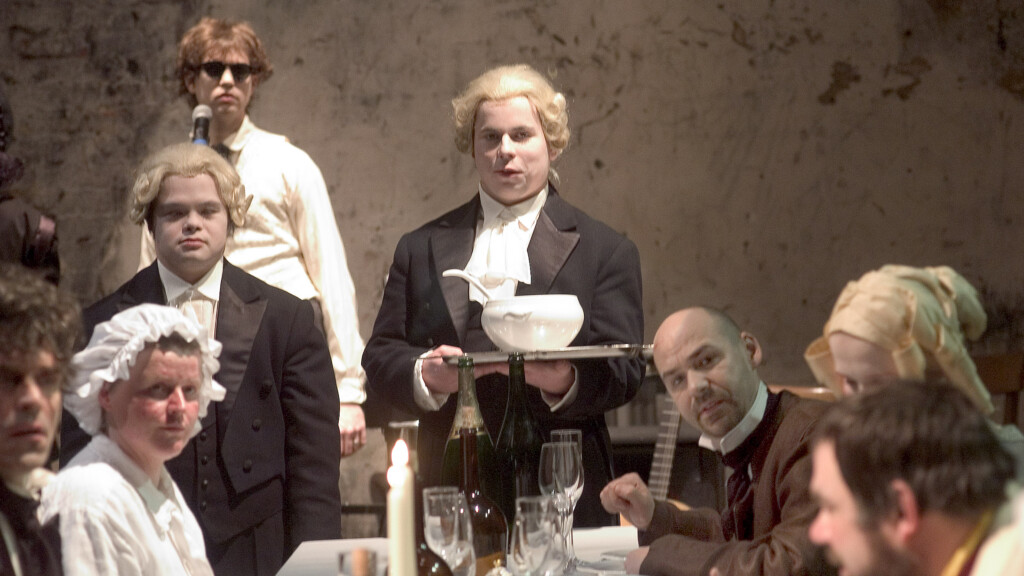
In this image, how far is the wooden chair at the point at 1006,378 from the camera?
441 centimetres

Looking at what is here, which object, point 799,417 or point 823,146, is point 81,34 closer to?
point 823,146

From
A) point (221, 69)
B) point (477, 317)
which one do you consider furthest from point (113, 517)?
point (221, 69)

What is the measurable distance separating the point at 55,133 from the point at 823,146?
3.53m

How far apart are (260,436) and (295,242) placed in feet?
4.91

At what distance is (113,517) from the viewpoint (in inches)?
71.6

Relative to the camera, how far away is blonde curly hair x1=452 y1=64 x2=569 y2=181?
2955 mm

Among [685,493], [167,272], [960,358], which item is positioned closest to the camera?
[960,358]

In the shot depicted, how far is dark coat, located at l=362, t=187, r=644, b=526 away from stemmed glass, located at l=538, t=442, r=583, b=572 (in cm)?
45

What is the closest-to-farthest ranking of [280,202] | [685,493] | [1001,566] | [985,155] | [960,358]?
[1001,566] < [960,358] < [280,202] < [685,493] < [985,155]

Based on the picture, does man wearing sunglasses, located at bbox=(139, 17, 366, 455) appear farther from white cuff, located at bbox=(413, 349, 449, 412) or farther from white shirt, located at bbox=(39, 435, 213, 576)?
white shirt, located at bbox=(39, 435, 213, 576)

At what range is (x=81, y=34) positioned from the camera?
5703mm

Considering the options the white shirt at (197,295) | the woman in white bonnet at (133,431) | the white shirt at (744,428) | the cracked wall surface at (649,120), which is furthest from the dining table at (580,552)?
the cracked wall surface at (649,120)

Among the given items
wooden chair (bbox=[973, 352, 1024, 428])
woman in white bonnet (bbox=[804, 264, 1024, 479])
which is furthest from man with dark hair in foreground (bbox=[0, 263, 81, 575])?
wooden chair (bbox=[973, 352, 1024, 428])

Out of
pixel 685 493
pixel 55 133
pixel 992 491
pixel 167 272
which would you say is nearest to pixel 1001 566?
pixel 992 491
